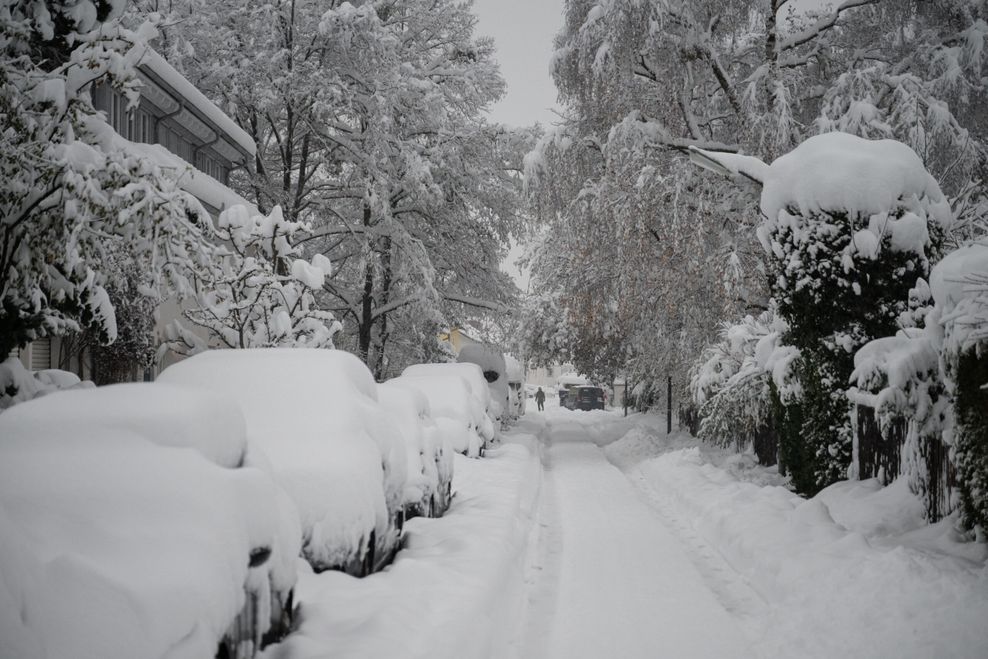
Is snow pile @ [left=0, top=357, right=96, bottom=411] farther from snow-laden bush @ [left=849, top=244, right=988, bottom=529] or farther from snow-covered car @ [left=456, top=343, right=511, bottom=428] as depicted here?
snow-covered car @ [left=456, top=343, right=511, bottom=428]

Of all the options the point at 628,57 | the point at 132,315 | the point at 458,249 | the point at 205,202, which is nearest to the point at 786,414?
the point at 628,57

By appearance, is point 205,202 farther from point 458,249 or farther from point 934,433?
point 934,433

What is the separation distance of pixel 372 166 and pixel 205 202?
5067 mm

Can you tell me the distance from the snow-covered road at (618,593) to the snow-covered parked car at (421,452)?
4.23 ft

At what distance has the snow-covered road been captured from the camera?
492 cm

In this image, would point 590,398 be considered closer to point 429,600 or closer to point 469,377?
point 469,377

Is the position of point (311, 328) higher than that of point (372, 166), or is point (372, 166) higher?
point (372, 166)

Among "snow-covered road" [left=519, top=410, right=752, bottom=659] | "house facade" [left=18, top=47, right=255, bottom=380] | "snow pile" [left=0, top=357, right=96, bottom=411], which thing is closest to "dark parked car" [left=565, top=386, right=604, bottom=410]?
"house facade" [left=18, top=47, right=255, bottom=380]

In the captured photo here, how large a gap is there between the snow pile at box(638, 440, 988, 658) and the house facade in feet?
28.8

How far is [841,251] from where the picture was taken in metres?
8.23

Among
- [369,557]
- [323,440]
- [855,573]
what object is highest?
[323,440]

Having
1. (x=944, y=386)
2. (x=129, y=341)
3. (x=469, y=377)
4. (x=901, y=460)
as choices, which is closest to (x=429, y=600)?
(x=944, y=386)

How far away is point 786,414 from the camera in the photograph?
9906mm

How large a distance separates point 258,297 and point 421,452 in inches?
139
